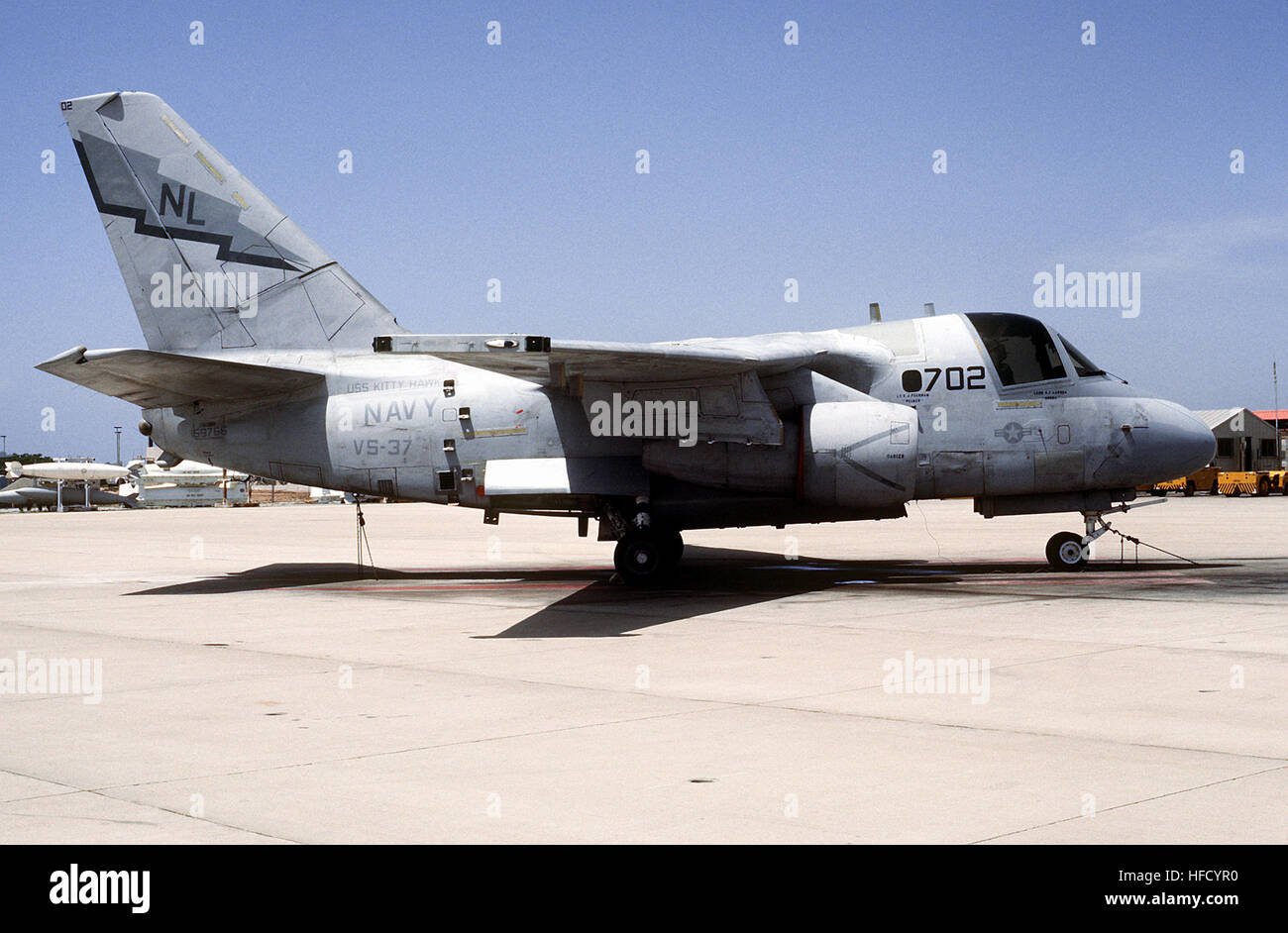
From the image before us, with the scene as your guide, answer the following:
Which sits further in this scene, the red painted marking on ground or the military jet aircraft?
the red painted marking on ground

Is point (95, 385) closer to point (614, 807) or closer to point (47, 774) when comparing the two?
point (47, 774)

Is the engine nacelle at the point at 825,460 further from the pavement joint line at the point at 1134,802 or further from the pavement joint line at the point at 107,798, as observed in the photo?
the pavement joint line at the point at 107,798

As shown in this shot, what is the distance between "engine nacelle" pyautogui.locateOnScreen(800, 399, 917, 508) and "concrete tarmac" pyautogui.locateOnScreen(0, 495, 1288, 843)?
1.45 meters

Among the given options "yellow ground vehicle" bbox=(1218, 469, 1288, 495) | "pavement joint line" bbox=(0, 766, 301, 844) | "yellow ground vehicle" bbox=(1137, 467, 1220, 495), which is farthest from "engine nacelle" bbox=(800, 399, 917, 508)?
"yellow ground vehicle" bbox=(1218, 469, 1288, 495)

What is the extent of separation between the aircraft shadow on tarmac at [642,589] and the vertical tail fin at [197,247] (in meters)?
4.12

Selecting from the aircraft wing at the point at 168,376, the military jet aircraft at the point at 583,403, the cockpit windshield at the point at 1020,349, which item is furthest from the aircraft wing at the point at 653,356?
the aircraft wing at the point at 168,376

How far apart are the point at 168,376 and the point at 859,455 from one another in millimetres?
10486

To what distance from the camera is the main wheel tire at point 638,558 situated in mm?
17328

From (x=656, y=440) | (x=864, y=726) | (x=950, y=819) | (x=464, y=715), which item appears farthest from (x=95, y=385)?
(x=950, y=819)

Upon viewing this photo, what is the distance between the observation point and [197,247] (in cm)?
1862

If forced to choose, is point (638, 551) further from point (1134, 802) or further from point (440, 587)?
point (1134, 802)

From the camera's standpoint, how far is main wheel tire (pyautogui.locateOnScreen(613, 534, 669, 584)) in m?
17.3

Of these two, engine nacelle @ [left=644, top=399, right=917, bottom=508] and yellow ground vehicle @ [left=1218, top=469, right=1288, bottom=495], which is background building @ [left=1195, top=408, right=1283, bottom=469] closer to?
yellow ground vehicle @ [left=1218, top=469, right=1288, bottom=495]

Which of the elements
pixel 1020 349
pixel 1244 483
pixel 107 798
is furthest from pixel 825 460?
pixel 1244 483
